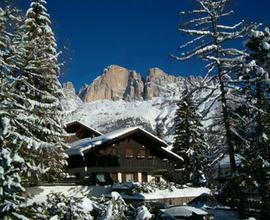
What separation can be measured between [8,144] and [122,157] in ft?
130

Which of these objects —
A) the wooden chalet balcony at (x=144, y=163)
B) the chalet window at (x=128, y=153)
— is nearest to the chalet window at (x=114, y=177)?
the wooden chalet balcony at (x=144, y=163)

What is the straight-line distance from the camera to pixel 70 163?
5116cm

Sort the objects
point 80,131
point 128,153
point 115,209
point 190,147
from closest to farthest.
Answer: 1. point 115,209
2. point 128,153
3. point 80,131
4. point 190,147

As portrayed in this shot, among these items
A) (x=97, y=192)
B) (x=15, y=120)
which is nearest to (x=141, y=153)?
(x=97, y=192)

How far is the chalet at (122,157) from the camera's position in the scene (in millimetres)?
49438

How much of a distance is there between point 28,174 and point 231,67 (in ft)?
45.0

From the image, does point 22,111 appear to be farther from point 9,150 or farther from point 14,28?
point 14,28

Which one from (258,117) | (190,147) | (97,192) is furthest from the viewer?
(190,147)

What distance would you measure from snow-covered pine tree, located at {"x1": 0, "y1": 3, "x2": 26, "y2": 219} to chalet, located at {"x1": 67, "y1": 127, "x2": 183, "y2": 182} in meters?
32.6

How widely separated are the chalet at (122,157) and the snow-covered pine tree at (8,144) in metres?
32.6

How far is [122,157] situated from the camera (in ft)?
171

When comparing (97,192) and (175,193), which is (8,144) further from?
(175,193)

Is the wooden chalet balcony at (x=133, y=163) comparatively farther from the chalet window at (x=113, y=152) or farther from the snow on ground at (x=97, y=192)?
the snow on ground at (x=97, y=192)

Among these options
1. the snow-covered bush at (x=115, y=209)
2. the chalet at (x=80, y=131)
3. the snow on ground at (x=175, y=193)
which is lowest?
the snow-covered bush at (x=115, y=209)
